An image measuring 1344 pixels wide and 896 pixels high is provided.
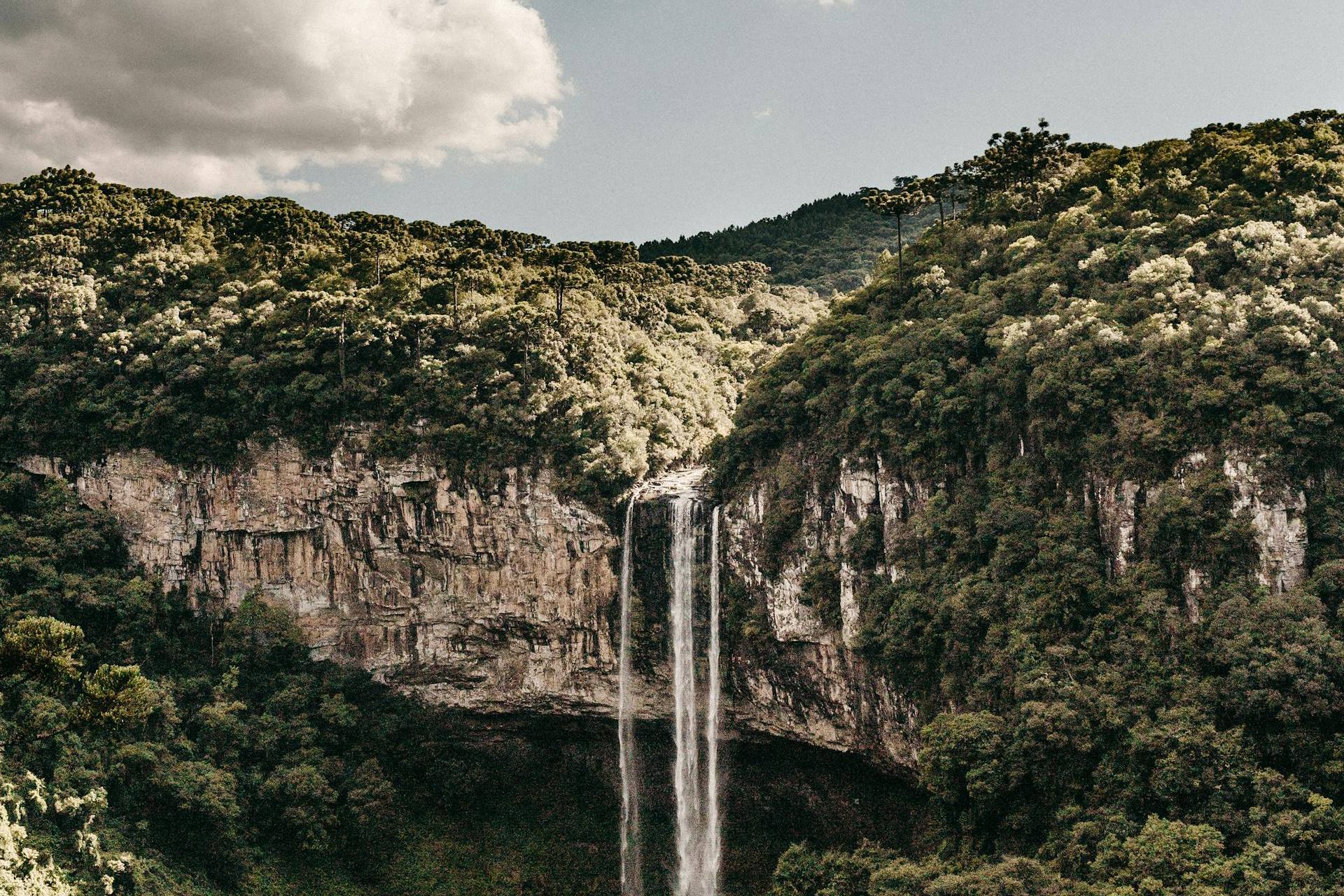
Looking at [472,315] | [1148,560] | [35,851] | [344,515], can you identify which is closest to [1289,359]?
[1148,560]

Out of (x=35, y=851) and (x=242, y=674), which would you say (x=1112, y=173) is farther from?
(x=35, y=851)

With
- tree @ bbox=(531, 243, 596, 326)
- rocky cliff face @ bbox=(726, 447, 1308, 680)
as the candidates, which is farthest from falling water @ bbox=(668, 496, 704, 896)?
tree @ bbox=(531, 243, 596, 326)

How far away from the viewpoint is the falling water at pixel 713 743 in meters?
33.2

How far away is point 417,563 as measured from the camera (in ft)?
118

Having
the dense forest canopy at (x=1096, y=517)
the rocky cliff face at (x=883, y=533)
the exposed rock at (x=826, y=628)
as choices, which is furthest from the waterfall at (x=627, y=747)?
the dense forest canopy at (x=1096, y=517)

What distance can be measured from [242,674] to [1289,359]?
3106cm

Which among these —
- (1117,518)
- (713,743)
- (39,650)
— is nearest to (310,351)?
(39,650)

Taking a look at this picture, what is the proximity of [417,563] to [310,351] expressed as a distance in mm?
7866

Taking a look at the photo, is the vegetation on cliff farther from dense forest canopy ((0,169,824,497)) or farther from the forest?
dense forest canopy ((0,169,824,497))

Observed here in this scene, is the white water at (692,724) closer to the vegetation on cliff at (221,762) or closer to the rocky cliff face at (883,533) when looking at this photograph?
the rocky cliff face at (883,533)

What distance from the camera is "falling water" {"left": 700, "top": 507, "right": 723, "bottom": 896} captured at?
33.2 m

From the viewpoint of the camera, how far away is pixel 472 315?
37.3m

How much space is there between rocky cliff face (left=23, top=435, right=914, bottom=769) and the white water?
581mm

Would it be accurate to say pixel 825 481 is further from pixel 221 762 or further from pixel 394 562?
pixel 221 762
